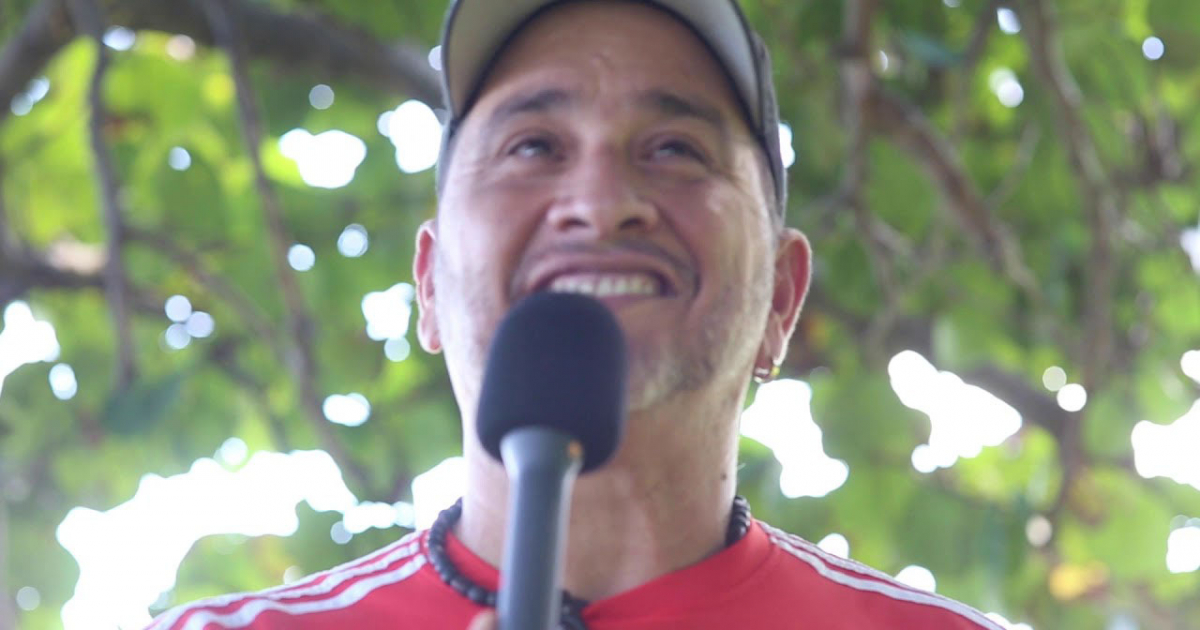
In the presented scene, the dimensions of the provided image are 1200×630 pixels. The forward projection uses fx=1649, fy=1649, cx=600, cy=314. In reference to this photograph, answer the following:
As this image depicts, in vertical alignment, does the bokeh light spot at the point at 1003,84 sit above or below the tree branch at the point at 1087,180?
above

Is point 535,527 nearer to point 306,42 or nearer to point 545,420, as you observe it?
point 545,420

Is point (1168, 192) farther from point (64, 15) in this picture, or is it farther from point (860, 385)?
point (64, 15)

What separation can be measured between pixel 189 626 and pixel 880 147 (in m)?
2.95

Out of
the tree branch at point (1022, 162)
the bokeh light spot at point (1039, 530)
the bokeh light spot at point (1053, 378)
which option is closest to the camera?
the tree branch at point (1022, 162)

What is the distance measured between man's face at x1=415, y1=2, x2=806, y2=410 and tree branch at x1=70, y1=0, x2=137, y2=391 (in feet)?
5.50

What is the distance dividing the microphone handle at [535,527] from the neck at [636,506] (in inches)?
22.5

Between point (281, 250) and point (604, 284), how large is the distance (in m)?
2.19

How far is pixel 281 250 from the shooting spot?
3.86 meters

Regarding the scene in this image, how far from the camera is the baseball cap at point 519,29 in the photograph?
2068mm

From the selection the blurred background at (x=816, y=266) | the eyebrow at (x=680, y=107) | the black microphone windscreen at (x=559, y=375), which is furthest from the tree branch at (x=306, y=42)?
the black microphone windscreen at (x=559, y=375)

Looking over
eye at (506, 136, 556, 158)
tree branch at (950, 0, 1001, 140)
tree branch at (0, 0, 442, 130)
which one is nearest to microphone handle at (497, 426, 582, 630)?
eye at (506, 136, 556, 158)

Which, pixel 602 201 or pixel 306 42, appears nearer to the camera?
pixel 602 201

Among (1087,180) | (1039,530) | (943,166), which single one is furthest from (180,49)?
(1039,530)

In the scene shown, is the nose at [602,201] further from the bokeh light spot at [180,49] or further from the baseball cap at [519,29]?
the bokeh light spot at [180,49]
